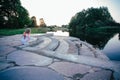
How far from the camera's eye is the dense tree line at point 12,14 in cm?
3722

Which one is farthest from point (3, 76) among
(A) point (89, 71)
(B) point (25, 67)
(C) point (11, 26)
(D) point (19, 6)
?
(D) point (19, 6)

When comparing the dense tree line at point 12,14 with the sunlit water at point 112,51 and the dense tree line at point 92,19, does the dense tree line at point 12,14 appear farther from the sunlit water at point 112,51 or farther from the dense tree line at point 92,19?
the dense tree line at point 92,19

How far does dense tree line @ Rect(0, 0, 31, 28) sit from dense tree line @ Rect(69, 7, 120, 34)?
37.2m

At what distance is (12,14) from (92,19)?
1914 inches

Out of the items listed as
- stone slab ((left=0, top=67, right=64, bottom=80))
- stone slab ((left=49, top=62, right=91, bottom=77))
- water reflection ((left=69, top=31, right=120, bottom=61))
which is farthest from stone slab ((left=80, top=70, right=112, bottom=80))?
water reflection ((left=69, top=31, right=120, bottom=61))

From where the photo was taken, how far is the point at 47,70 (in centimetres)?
494

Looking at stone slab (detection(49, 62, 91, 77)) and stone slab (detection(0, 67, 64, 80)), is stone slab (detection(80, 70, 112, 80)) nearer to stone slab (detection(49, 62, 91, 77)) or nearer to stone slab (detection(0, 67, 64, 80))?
stone slab (detection(49, 62, 91, 77))

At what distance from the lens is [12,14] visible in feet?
128

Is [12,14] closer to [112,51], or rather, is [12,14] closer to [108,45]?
[108,45]

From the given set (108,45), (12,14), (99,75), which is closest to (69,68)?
(99,75)

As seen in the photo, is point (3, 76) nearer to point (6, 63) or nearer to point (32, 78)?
point (32, 78)

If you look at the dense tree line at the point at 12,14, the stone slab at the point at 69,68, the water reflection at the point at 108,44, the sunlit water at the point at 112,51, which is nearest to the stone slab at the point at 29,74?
the stone slab at the point at 69,68

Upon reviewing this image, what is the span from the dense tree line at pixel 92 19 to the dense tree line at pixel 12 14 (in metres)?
37.2

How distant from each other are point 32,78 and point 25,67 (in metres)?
1.19
